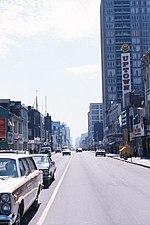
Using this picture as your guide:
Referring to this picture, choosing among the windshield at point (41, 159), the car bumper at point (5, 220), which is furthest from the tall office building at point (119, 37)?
the car bumper at point (5, 220)

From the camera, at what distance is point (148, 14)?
176 metres

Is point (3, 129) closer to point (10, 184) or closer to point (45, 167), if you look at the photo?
point (45, 167)

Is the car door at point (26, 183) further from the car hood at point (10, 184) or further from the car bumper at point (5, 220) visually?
the car bumper at point (5, 220)

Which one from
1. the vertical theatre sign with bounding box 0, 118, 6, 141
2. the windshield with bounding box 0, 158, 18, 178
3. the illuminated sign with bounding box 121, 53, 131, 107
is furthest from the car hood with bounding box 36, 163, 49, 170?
the illuminated sign with bounding box 121, 53, 131, 107

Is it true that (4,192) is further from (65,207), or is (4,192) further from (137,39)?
(137,39)

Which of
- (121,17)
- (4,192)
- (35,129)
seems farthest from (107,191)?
(121,17)

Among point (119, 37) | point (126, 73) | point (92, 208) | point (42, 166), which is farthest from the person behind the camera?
point (119, 37)

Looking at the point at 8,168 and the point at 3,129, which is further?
the point at 3,129

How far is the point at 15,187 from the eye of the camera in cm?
847

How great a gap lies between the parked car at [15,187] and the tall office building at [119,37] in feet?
521

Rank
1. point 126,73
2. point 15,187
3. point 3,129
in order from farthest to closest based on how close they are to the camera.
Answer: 1. point 126,73
2. point 3,129
3. point 15,187

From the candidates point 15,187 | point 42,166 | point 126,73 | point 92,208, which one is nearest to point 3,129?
point 126,73

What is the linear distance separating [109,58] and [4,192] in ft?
553

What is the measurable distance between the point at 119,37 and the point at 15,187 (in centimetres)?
17154
